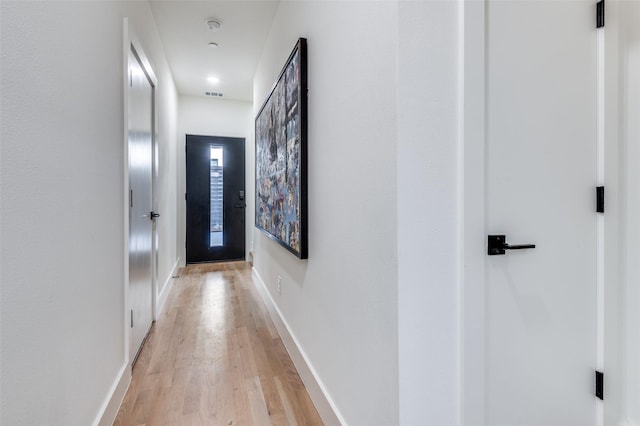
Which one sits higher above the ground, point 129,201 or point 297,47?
point 297,47

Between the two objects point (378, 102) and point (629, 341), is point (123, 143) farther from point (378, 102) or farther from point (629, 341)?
point (629, 341)

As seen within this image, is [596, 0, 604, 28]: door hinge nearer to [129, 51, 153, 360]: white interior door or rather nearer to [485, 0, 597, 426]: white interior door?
[485, 0, 597, 426]: white interior door

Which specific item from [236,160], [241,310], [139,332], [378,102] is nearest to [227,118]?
[236,160]

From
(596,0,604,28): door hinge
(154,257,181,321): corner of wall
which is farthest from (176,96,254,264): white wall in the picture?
(596,0,604,28): door hinge

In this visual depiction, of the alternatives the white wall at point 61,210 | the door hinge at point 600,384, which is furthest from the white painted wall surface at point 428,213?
the white wall at point 61,210

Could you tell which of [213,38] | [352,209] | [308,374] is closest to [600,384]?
[352,209]

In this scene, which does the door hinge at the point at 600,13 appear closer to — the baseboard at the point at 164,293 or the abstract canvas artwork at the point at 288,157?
the abstract canvas artwork at the point at 288,157

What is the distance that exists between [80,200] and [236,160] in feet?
12.8

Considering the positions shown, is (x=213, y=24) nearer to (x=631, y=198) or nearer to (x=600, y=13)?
(x=600, y=13)

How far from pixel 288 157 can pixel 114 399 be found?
5.34ft

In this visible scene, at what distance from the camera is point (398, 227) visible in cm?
91

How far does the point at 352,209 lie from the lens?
47.9 inches

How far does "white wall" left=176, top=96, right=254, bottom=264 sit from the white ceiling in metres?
0.49

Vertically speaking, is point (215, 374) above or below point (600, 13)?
below
